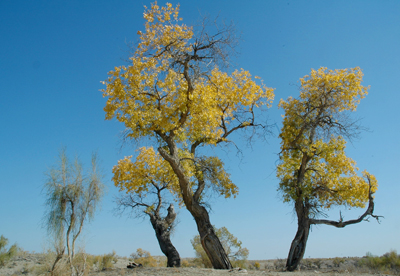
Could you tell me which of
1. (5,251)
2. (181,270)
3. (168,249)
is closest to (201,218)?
(181,270)

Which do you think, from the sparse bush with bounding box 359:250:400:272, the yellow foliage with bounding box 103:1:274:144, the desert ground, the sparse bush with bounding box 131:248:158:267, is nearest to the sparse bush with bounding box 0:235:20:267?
the desert ground

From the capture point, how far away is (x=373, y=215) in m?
12.1

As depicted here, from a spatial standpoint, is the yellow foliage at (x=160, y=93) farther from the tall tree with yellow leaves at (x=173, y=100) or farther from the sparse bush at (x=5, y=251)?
the sparse bush at (x=5, y=251)

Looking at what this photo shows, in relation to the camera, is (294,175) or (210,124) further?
(294,175)

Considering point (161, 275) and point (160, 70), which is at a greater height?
point (160, 70)

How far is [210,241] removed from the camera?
10.6m

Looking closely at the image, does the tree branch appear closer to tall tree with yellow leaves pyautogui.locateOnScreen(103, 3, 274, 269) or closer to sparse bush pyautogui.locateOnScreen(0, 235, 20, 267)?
tall tree with yellow leaves pyautogui.locateOnScreen(103, 3, 274, 269)

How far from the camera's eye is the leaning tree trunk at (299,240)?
12.1m

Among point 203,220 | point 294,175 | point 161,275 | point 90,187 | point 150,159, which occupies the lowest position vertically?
point 161,275

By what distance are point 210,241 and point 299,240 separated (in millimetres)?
4118

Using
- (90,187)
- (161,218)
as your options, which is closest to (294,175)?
(161,218)

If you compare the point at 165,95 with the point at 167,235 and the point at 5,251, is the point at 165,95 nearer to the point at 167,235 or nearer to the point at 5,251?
the point at 167,235

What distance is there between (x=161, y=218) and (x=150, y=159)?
114 inches

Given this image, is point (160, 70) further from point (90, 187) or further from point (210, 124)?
point (90, 187)
